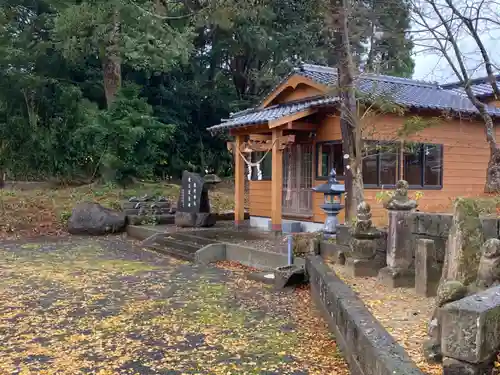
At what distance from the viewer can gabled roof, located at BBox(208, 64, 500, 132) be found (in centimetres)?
1095

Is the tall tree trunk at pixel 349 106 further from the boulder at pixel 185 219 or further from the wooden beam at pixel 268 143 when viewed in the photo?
the boulder at pixel 185 219

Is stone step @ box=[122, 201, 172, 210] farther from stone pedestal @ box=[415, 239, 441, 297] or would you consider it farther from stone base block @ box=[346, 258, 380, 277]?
stone pedestal @ box=[415, 239, 441, 297]

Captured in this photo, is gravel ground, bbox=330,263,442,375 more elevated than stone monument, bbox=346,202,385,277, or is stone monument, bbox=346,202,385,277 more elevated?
stone monument, bbox=346,202,385,277

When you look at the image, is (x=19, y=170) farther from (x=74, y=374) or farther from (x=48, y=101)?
(x=74, y=374)

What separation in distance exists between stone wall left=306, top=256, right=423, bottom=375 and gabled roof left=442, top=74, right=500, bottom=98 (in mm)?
10277

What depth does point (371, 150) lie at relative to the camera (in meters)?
11.1

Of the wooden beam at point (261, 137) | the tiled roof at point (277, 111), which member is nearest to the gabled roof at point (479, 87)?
the tiled roof at point (277, 111)

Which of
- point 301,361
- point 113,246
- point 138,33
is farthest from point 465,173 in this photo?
point 138,33

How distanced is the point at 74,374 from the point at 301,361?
1955 mm

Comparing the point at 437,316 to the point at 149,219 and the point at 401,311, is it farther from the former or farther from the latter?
the point at 149,219

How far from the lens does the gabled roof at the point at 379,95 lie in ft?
35.9

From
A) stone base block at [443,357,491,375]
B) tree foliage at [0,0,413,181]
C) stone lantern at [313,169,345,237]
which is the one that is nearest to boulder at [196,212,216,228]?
stone lantern at [313,169,345,237]

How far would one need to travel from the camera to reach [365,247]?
256 inches

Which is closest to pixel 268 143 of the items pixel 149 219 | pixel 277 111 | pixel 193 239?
pixel 277 111
